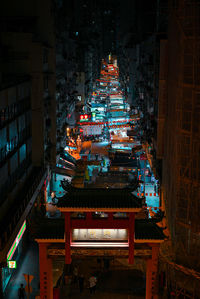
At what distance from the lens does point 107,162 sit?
47.8 m

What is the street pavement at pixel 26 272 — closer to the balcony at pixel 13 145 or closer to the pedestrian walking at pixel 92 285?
the pedestrian walking at pixel 92 285

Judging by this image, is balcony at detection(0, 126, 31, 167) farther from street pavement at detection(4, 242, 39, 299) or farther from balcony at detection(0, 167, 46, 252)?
street pavement at detection(4, 242, 39, 299)

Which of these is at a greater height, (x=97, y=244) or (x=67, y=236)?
(x=67, y=236)

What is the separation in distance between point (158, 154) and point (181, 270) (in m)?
11.0

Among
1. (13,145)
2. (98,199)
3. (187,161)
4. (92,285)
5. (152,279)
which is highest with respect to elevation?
(187,161)

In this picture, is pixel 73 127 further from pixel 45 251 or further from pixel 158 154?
pixel 45 251

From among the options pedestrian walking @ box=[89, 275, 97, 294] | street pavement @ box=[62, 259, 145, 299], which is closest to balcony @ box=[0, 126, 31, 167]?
street pavement @ box=[62, 259, 145, 299]

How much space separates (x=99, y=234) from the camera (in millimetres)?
18984

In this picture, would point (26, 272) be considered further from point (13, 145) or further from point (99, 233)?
point (13, 145)

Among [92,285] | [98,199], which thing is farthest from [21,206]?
[98,199]

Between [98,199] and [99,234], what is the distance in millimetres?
1989

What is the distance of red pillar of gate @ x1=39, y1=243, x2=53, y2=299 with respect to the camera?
19.0 meters

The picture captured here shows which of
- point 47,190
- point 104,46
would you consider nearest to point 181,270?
point 47,190

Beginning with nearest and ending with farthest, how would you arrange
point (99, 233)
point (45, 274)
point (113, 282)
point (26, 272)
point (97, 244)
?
point (97, 244) → point (99, 233) → point (45, 274) → point (113, 282) → point (26, 272)
